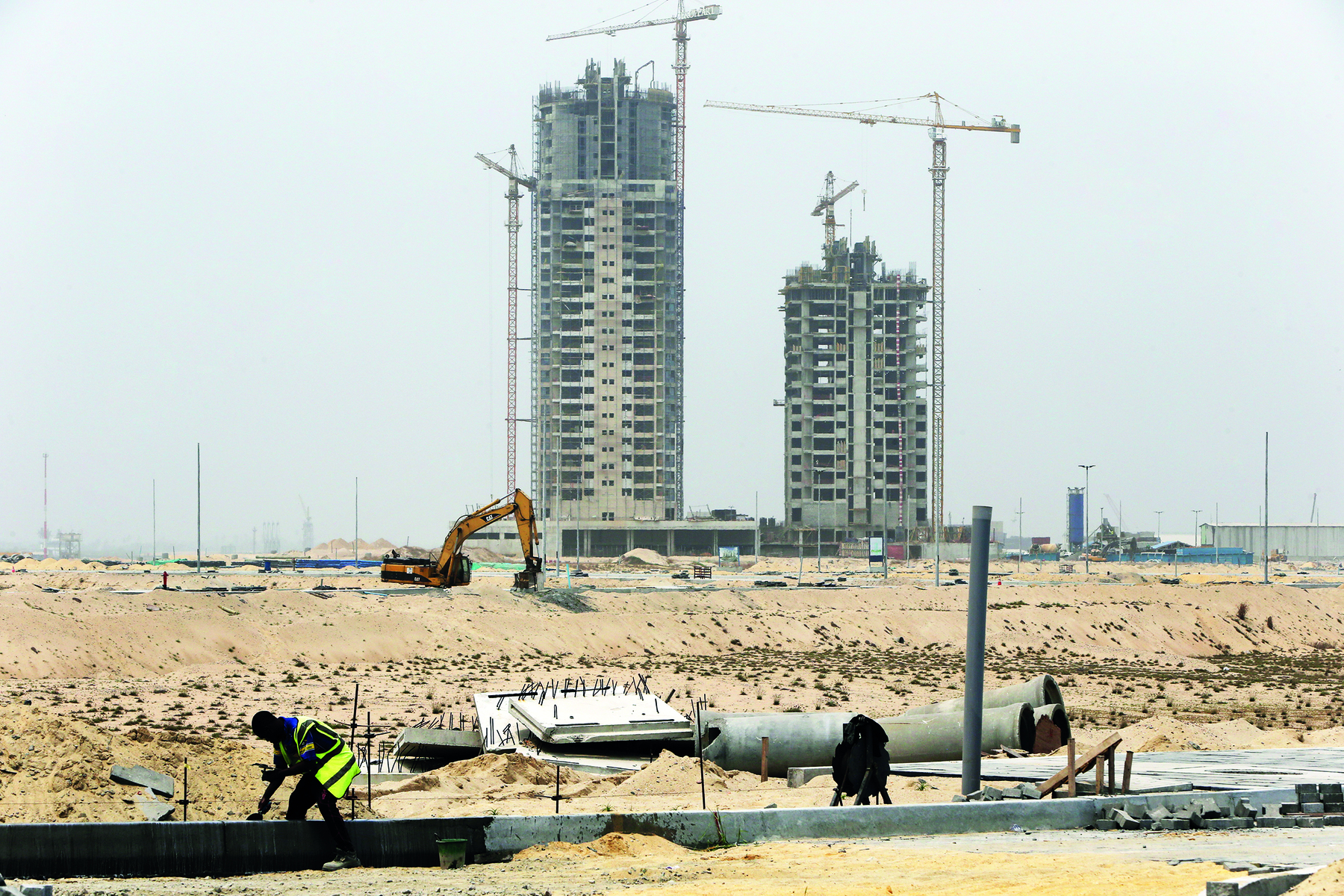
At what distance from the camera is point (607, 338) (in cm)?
17538

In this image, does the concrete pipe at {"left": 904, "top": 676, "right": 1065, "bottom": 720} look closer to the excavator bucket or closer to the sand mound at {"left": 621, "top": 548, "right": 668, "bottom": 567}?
the excavator bucket

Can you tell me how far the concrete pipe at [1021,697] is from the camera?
22594 millimetres

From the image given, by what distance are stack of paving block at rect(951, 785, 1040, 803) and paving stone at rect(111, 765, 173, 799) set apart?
30.5 ft

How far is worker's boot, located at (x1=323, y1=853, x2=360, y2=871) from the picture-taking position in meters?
12.0

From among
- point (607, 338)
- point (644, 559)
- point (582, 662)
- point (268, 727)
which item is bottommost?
point (644, 559)

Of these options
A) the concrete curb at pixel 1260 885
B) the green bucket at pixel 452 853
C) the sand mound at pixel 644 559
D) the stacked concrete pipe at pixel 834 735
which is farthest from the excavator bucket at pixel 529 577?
A: the sand mound at pixel 644 559

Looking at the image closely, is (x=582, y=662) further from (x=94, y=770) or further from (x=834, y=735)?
(x=94, y=770)

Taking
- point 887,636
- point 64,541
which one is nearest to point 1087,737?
point 887,636

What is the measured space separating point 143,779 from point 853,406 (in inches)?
6391

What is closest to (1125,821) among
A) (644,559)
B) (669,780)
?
(669,780)

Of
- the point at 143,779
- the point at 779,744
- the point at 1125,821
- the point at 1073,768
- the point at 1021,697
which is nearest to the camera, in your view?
the point at 1125,821

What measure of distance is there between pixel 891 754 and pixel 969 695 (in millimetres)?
5738

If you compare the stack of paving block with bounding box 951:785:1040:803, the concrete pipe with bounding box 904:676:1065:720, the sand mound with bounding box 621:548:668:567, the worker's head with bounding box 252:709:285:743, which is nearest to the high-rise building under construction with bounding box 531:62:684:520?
the sand mound with bounding box 621:548:668:567

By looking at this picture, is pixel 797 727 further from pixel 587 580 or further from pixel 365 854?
pixel 587 580
